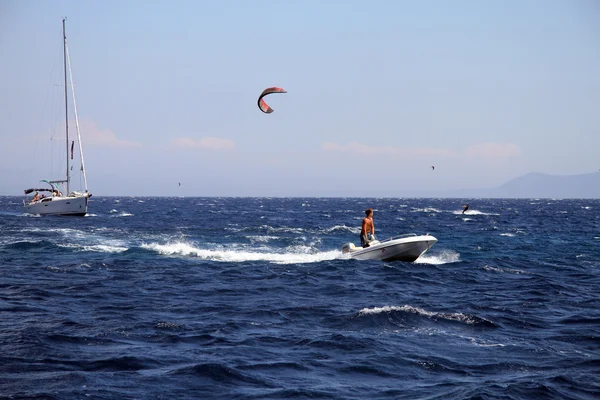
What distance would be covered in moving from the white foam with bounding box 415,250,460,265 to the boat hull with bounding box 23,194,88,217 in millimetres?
42588

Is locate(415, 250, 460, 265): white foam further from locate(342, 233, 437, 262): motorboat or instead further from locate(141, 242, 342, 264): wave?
locate(141, 242, 342, 264): wave

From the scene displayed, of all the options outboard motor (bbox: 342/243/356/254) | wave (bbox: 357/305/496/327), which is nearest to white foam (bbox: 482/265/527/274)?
outboard motor (bbox: 342/243/356/254)

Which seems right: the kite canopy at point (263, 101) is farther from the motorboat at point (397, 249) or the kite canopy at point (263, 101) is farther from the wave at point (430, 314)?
the wave at point (430, 314)

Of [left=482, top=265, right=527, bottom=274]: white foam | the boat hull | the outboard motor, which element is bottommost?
[left=482, top=265, right=527, bottom=274]: white foam

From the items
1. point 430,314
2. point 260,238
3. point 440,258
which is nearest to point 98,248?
point 260,238

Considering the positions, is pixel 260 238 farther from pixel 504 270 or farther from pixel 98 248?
pixel 504 270

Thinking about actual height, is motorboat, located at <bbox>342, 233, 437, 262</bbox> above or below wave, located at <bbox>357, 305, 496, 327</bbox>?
above

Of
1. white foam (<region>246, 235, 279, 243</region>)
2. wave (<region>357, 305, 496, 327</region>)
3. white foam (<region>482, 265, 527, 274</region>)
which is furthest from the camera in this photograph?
white foam (<region>246, 235, 279, 243</region>)

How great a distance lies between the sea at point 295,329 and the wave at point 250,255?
3.10 feet

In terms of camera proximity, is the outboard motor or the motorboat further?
the outboard motor

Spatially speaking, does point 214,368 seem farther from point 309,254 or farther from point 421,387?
point 309,254

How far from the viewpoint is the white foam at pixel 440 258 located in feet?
89.2

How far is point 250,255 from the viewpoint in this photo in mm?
29531

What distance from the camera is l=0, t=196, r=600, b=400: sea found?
31.3ft
